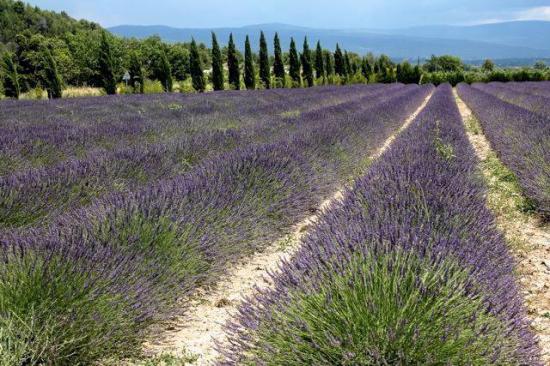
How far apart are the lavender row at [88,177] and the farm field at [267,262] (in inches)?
0.7

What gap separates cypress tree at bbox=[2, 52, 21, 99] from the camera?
1092 inches

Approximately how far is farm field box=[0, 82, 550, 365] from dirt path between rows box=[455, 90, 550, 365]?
2 cm

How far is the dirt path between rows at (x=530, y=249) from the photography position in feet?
8.89

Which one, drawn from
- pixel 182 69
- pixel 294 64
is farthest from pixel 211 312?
pixel 182 69

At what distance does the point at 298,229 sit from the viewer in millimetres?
4637

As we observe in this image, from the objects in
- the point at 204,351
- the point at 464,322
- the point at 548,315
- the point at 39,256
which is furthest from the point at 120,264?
the point at 548,315

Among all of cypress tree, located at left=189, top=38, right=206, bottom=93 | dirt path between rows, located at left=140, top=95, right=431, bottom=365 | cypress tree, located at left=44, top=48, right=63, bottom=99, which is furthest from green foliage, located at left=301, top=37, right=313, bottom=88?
dirt path between rows, located at left=140, top=95, right=431, bottom=365

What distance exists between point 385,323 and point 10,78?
104ft

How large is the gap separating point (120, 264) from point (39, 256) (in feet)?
1.21

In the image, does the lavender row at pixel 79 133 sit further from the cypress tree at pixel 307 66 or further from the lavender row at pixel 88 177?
the cypress tree at pixel 307 66

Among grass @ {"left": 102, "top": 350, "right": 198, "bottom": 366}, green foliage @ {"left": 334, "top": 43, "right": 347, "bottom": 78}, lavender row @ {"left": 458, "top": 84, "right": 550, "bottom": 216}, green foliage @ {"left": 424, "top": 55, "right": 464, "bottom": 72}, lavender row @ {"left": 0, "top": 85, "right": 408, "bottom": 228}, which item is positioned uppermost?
green foliage @ {"left": 424, "top": 55, "right": 464, "bottom": 72}

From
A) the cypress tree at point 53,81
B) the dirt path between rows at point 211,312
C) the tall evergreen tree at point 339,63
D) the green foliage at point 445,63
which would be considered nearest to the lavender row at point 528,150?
the dirt path between rows at point 211,312

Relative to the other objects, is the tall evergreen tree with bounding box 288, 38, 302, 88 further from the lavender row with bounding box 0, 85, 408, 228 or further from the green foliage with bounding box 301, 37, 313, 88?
the lavender row with bounding box 0, 85, 408, 228

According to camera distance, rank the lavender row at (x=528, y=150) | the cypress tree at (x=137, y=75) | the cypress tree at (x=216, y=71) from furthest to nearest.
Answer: the cypress tree at (x=216, y=71)
the cypress tree at (x=137, y=75)
the lavender row at (x=528, y=150)
